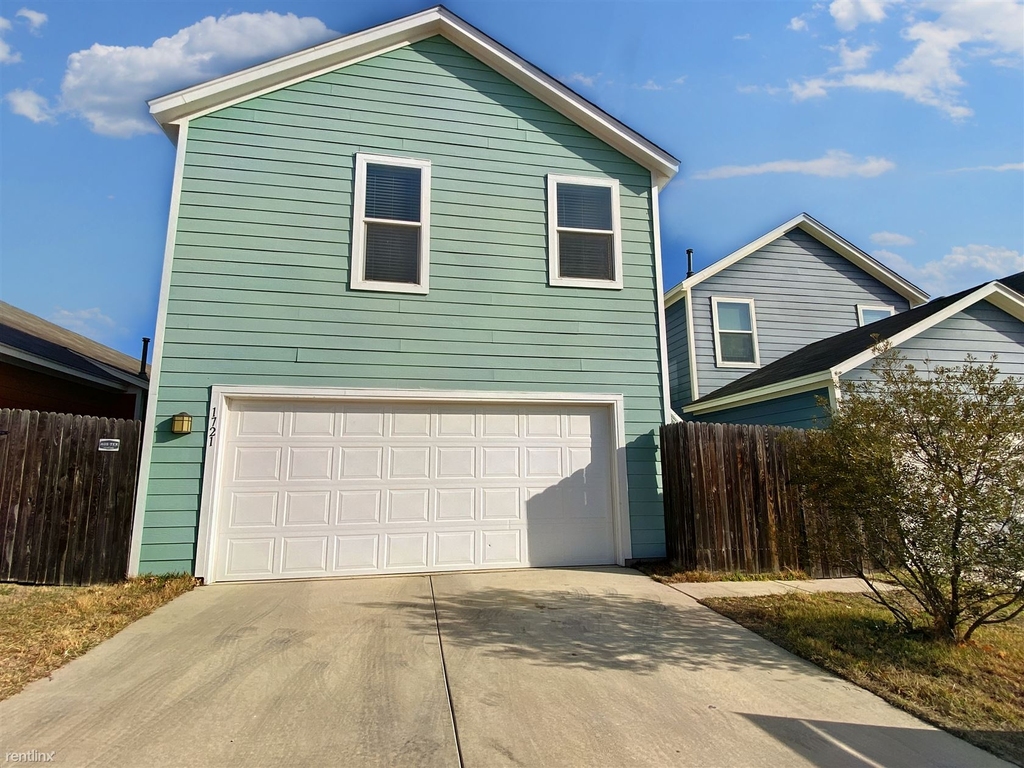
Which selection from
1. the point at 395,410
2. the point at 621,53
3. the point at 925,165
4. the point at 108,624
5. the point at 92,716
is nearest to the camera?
the point at 92,716

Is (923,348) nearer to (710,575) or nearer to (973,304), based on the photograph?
(973,304)

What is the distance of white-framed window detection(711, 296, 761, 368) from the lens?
39.4ft

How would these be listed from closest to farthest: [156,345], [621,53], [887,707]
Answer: [887,707] < [156,345] < [621,53]

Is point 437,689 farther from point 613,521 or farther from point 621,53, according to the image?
point 621,53

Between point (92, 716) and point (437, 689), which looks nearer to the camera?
point (92, 716)

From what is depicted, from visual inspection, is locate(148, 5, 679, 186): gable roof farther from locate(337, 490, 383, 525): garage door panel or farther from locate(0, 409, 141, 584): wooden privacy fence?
locate(337, 490, 383, 525): garage door panel

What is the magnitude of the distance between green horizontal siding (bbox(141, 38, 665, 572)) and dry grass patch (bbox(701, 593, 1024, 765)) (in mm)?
2322

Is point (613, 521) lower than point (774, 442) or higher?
lower

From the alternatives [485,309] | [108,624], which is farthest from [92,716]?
[485,309]

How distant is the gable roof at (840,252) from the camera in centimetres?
1262

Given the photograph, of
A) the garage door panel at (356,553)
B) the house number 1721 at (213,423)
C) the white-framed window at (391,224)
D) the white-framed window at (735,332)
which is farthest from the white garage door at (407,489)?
the white-framed window at (735,332)

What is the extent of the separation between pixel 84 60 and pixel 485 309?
Answer: 8.80m

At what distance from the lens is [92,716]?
9.30ft

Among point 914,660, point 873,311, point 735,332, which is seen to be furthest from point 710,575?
point 873,311
